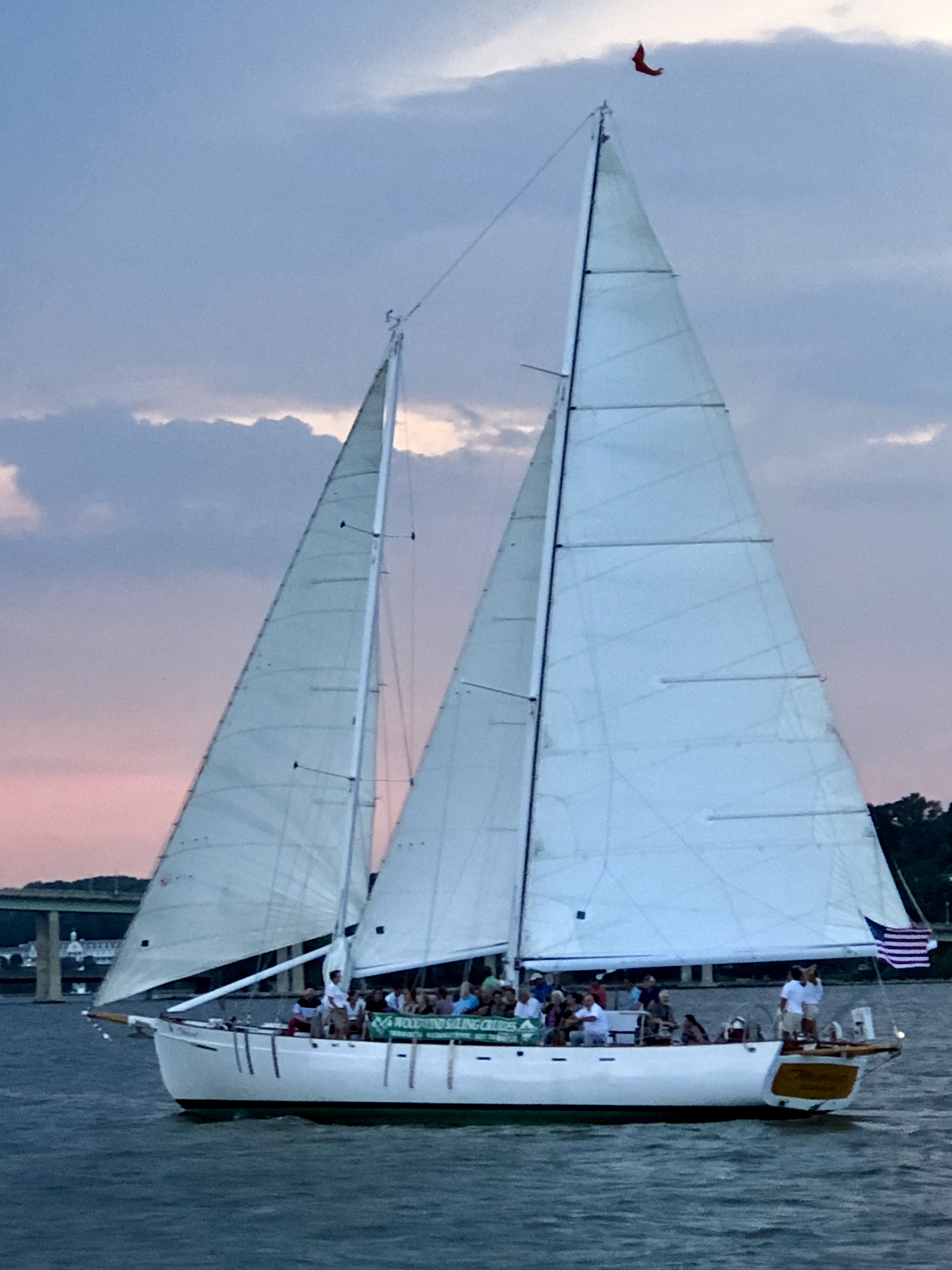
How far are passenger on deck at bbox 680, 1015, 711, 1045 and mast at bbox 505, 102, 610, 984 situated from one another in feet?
10.6

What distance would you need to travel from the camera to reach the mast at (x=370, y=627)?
4022 centimetres

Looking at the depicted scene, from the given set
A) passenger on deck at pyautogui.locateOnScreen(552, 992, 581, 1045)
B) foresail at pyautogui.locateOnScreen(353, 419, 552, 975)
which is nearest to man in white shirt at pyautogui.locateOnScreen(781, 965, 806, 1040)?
passenger on deck at pyautogui.locateOnScreen(552, 992, 581, 1045)

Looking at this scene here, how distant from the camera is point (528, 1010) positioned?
3575cm

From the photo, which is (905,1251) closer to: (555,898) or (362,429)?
(555,898)

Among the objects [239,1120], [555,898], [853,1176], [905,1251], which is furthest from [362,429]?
[905,1251]

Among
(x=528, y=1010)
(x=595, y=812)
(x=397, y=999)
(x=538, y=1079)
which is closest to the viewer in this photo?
(x=538, y=1079)

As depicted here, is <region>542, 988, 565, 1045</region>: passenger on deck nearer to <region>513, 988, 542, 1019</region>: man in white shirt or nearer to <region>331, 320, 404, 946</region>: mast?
<region>513, 988, 542, 1019</region>: man in white shirt

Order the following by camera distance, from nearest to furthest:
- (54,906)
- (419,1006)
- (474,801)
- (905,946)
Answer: (905,946), (419,1006), (474,801), (54,906)

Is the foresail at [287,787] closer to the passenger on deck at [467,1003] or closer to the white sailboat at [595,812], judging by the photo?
the white sailboat at [595,812]

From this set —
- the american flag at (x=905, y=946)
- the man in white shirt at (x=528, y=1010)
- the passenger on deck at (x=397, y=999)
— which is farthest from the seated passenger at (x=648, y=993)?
the passenger on deck at (x=397, y=999)

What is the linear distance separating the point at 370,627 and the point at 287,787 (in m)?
3.32

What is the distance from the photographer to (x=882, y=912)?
36281 millimetres

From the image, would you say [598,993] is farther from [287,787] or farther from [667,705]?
[287,787]

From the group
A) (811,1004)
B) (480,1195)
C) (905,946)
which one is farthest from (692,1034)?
(480,1195)
